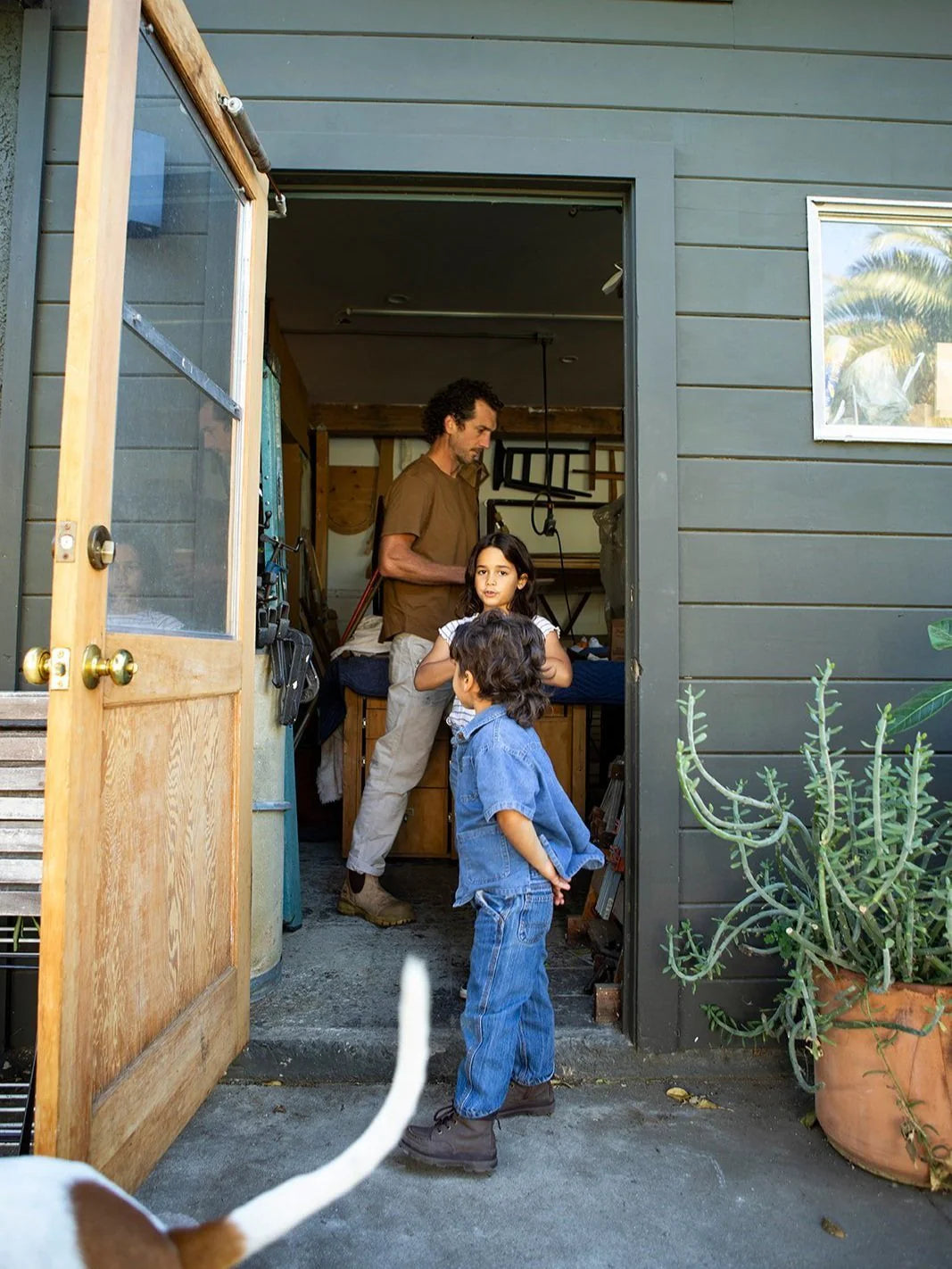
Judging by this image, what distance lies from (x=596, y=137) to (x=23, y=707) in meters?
2.09

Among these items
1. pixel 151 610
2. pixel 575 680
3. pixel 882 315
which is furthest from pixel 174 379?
pixel 575 680

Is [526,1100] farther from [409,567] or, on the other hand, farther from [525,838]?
[409,567]

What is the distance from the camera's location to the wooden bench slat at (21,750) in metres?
1.89

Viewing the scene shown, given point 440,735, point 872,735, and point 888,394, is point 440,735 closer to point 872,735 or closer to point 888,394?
point 872,735

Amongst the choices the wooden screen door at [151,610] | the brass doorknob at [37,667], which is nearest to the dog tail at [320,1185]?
the wooden screen door at [151,610]

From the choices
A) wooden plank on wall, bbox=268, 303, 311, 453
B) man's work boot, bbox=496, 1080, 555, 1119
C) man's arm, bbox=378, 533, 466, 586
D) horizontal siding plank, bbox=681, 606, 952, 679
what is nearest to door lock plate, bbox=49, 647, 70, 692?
man's work boot, bbox=496, 1080, 555, 1119

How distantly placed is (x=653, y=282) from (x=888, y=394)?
74 cm

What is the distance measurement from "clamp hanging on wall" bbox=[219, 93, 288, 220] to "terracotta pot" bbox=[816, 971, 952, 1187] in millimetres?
2380

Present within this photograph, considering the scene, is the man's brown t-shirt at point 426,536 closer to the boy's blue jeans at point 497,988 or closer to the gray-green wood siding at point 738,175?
the gray-green wood siding at point 738,175

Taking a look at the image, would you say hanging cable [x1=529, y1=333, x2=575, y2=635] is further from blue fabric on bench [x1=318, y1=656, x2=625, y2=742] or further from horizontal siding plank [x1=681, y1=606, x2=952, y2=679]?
horizontal siding plank [x1=681, y1=606, x2=952, y2=679]

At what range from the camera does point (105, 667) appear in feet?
5.03

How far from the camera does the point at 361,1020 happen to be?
2.46m

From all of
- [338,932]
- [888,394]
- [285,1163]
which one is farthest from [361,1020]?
[888,394]

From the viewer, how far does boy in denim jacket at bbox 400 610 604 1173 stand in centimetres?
193
